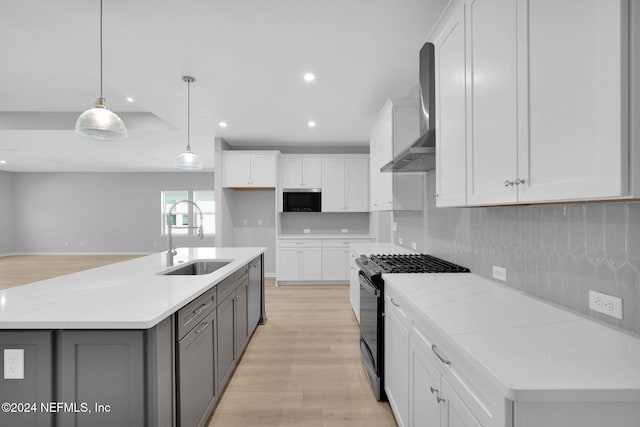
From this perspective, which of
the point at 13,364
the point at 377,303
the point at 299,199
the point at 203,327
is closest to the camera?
the point at 13,364

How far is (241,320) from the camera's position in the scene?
2828 millimetres

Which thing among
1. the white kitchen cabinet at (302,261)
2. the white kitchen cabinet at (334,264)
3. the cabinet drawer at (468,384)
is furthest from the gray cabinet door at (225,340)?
the white kitchen cabinet at (334,264)

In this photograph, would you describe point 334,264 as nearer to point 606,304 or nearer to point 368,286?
point 368,286

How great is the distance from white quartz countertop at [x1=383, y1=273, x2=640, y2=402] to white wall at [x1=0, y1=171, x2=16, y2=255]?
44.2ft

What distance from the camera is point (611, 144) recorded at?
0.81m

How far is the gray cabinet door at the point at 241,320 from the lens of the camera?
2.68 metres

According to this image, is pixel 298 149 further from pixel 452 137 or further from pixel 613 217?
pixel 613 217

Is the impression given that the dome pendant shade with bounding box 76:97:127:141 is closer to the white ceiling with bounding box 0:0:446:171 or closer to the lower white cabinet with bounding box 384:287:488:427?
the white ceiling with bounding box 0:0:446:171

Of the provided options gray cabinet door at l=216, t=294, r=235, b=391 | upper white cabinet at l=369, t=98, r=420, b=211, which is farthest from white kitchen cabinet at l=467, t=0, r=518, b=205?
gray cabinet door at l=216, t=294, r=235, b=391

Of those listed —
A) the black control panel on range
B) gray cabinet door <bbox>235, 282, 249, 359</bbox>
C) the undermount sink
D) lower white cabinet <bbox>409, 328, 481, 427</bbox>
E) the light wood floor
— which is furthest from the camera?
Result: the undermount sink

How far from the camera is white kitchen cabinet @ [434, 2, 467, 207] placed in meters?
1.64

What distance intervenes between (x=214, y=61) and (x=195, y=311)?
7.47ft

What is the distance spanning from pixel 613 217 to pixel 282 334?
308cm

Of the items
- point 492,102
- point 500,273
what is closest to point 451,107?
point 492,102
